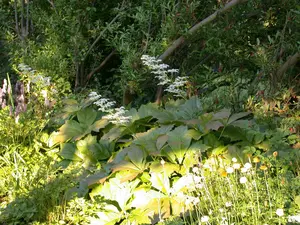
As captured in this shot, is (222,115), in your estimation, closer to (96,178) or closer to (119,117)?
(119,117)

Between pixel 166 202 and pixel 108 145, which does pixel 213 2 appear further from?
pixel 166 202

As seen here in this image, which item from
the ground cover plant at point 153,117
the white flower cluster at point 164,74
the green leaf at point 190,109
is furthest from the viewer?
the white flower cluster at point 164,74

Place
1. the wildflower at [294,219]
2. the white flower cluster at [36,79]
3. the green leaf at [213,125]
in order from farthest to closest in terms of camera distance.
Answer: the white flower cluster at [36,79] < the green leaf at [213,125] < the wildflower at [294,219]

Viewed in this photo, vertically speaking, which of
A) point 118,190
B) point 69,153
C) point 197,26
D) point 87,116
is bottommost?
point 118,190

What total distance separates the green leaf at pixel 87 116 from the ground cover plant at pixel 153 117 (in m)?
0.02

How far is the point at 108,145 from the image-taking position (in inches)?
188

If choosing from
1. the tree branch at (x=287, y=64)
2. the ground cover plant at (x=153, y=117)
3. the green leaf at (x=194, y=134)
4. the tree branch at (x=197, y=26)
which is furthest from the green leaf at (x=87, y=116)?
the tree branch at (x=287, y=64)

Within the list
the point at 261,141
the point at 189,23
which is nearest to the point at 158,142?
the point at 261,141

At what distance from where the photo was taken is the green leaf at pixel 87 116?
205 inches

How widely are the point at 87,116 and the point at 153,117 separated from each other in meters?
0.86

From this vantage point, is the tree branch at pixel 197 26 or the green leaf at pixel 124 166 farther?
the tree branch at pixel 197 26

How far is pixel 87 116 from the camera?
525 centimetres

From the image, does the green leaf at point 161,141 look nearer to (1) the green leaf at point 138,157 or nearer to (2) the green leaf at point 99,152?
(1) the green leaf at point 138,157

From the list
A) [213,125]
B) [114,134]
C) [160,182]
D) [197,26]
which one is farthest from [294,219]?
[197,26]
